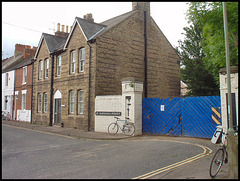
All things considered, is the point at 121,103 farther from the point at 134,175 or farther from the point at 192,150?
the point at 134,175

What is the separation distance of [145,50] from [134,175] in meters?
15.7

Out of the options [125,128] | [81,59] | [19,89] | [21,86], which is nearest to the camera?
[125,128]

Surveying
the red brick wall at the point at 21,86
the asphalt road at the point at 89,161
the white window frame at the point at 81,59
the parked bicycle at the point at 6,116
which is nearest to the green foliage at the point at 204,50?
the asphalt road at the point at 89,161

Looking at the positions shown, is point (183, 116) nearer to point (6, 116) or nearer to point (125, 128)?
point (125, 128)

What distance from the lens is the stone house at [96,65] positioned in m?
17.0

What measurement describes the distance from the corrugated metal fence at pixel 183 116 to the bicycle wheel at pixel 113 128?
69.7 inches

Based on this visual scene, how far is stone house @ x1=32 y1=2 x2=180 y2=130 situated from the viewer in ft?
55.8

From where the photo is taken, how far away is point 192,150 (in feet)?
29.4

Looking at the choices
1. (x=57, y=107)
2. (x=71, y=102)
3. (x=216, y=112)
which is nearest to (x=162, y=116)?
(x=216, y=112)

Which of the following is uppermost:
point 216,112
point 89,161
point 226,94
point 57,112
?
point 226,94

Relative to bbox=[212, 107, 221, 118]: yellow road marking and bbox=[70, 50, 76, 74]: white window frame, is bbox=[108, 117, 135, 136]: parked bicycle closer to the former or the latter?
bbox=[212, 107, 221, 118]: yellow road marking

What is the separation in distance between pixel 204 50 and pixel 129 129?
28.6 ft

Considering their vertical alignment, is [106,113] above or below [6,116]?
above

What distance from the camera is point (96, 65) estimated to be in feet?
54.1
